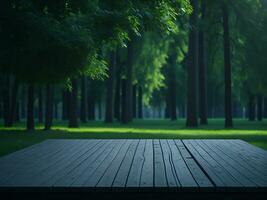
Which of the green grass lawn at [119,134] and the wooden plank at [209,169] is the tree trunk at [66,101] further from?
the wooden plank at [209,169]

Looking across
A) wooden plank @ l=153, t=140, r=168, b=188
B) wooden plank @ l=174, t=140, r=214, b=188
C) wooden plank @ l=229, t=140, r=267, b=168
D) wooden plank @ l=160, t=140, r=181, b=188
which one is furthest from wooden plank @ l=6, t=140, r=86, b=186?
wooden plank @ l=229, t=140, r=267, b=168

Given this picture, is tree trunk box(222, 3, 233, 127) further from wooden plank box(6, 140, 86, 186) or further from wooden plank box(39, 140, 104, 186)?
wooden plank box(6, 140, 86, 186)

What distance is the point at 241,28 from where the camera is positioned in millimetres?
37281

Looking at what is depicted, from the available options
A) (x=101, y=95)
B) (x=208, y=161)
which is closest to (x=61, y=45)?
(x=208, y=161)

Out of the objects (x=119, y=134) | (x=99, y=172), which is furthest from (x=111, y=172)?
(x=119, y=134)

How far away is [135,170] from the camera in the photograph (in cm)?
962

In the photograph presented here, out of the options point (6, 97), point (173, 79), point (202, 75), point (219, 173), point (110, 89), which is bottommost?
point (219, 173)

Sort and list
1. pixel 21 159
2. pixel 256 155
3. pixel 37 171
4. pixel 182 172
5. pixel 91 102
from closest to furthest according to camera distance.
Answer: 1. pixel 182 172
2. pixel 37 171
3. pixel 21 159
4. pixel 256 155
5. pixel 91 102

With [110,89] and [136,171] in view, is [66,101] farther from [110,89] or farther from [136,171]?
[136,171]

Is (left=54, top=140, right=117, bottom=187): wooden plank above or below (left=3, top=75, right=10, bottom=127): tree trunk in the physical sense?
below

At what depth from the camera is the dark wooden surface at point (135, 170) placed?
7793mm

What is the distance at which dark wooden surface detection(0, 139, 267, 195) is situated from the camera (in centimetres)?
779

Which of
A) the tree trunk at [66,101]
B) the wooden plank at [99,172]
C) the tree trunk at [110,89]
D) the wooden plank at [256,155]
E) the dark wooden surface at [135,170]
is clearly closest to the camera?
the dark wooden surface at [135,170]

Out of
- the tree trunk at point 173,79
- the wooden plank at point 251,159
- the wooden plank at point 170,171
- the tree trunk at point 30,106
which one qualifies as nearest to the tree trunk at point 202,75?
the tree trunk at point 173,79
